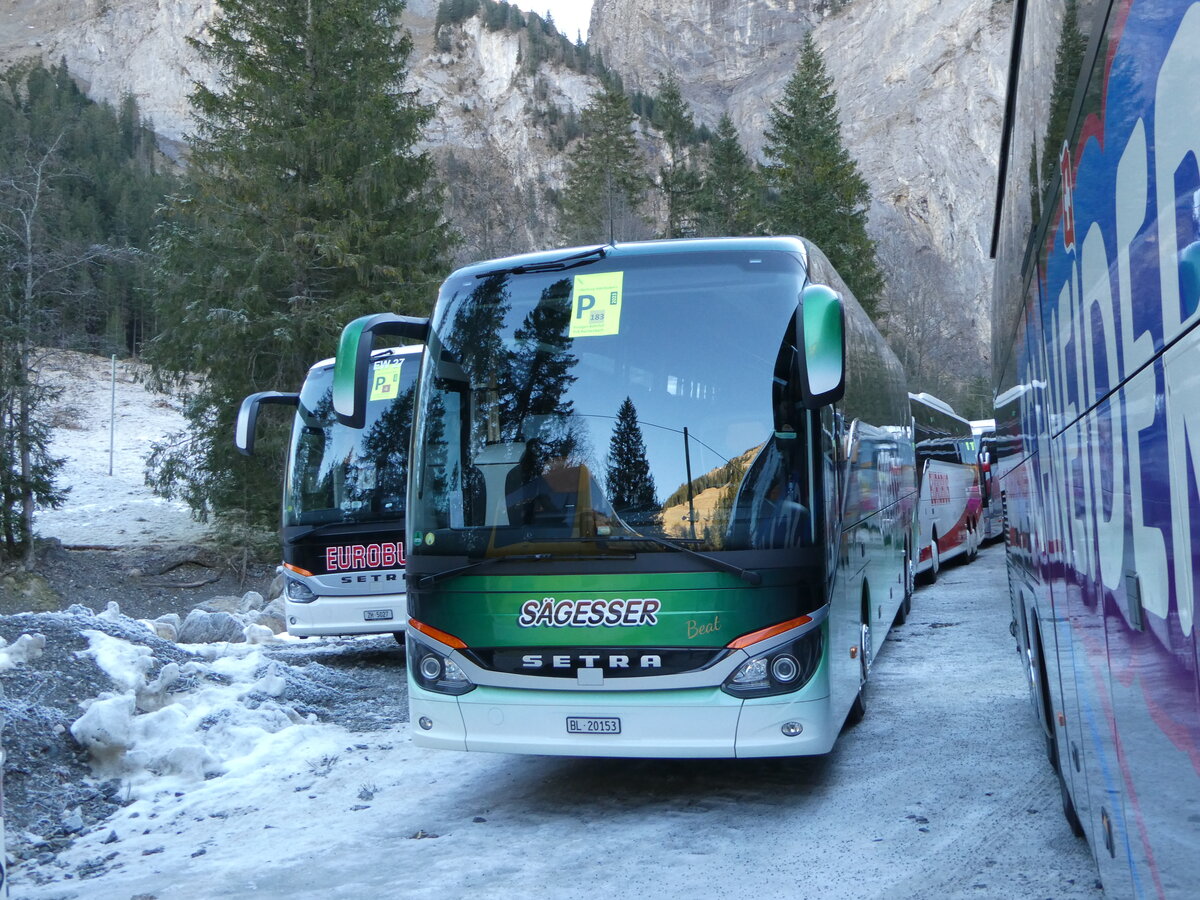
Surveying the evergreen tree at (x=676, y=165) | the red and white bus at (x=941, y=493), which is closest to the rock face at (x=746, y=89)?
the evergreen tree at (x=676, y=165)

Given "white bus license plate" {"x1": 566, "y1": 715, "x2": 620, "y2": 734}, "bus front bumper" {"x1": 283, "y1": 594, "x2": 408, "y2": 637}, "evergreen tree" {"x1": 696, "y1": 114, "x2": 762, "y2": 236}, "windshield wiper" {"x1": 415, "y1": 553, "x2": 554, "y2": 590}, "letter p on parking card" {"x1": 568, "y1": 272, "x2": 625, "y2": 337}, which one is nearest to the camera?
"white bus license plate" {"x1": 566, "y1": 715, "x2": 620, "y2": 734}

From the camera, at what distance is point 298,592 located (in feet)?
36.8

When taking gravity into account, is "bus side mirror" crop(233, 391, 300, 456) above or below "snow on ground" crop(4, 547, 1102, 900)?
above

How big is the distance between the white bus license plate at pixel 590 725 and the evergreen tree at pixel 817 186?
41401mm

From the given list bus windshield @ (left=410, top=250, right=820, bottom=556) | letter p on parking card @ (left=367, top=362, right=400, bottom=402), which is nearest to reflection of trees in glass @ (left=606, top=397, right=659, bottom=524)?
bus windshield @ (left=410, top=250, right=820, bottom=556)

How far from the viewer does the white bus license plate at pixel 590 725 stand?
5617 mm

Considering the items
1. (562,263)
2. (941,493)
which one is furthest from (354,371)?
(941,493)

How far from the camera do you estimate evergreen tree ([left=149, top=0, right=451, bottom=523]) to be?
2677cm

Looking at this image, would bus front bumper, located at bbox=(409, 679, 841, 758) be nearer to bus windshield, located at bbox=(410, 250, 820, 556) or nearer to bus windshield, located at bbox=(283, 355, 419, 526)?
bus windshield, located at bbox=(410, 250, 820, 556)

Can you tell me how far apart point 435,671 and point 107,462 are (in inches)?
1555

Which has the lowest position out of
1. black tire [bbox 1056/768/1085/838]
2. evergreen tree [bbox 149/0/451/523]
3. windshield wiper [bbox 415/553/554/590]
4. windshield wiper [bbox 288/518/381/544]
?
black tire [bbox 1056/768/1085/838]

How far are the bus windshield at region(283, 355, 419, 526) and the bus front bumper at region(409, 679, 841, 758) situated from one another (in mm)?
5449

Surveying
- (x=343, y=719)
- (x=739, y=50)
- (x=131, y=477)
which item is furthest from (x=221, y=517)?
(x=739, y=50)

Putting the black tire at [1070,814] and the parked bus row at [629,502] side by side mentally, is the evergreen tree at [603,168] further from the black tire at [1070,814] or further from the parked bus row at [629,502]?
the black tire at [1070,814]
